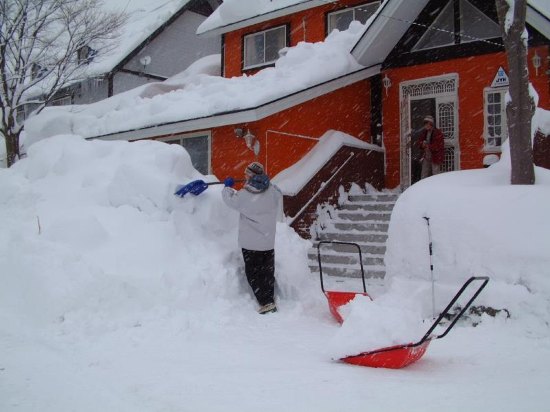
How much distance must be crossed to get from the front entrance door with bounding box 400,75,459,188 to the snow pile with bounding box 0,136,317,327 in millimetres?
4810

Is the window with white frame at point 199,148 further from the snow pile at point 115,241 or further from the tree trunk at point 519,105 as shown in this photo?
the tree trunk at point 519,105

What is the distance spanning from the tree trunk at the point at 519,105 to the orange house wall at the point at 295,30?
7.48 m

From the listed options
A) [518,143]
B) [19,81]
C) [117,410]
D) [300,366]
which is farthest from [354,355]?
[19,81]

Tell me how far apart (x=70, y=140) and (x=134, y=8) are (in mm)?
18203

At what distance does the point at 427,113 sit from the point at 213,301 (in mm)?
7795

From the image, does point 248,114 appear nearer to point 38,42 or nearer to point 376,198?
point 376,198

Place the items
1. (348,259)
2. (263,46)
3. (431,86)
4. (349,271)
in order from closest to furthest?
(349,271)
(348,259)
(431,86)
(263,46)

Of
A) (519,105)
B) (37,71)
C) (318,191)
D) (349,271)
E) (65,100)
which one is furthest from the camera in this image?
(65,100)

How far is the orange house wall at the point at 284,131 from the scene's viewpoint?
966cm

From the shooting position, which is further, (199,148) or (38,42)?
(38,42)

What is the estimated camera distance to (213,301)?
5.77 m

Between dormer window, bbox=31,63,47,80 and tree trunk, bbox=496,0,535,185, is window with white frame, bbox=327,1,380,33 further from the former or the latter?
dormer window, bbox=31,63,47,80

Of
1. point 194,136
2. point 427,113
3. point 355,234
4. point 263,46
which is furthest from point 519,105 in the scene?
point 263,46

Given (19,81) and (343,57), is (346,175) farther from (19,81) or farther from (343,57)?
(19,81)
